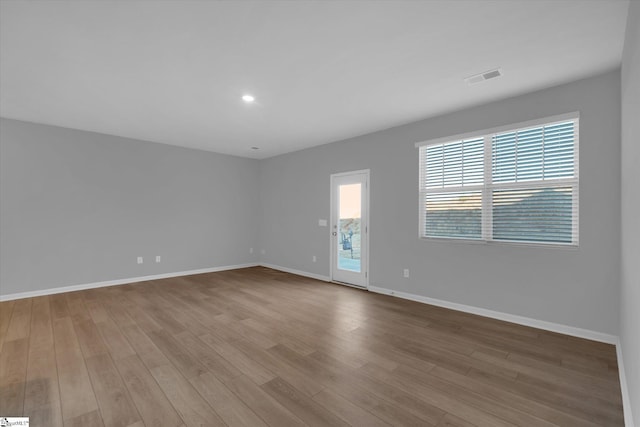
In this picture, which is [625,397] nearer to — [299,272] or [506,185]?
[506,185]

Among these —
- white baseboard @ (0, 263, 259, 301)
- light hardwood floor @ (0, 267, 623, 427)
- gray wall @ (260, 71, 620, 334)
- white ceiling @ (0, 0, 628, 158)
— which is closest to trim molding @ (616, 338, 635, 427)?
light hardwood floor @ (0, 267, 623, 427)

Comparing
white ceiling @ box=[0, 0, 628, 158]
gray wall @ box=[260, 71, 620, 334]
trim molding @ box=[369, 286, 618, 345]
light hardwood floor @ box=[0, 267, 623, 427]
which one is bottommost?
light hardwood floor @ box=[0, 267, 623, 427]

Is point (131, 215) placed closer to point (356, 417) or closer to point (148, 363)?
point (148, 363)

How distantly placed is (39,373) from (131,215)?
3623mm

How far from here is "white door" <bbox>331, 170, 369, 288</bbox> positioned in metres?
5.12

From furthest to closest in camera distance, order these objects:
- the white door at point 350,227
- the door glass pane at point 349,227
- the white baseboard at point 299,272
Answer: the white baseboard at point 299,272
the door glass pane at point 349,227
the white door at point 350,227

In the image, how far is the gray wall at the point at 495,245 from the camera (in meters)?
2.90

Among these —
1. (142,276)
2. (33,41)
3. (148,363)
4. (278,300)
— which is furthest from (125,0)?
(142,276)

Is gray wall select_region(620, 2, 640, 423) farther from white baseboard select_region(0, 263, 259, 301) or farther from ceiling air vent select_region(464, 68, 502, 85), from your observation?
white baseboard select_region(0, 263, 259, 301)

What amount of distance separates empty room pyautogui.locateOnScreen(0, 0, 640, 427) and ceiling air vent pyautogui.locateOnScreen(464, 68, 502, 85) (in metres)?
0.02

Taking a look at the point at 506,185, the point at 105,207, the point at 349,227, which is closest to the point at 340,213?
the point at 349,227

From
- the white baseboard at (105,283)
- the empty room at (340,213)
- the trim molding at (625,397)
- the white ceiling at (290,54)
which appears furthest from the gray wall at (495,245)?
the white baseboard at (105,283)

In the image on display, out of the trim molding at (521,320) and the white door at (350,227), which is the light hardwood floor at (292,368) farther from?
the white door at (350,227)

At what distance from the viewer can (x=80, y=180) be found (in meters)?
4.92
